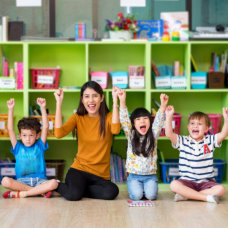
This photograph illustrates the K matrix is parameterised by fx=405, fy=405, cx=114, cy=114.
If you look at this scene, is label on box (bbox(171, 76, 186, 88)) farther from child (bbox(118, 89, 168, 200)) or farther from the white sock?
the white sock

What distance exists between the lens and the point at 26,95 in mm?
3488

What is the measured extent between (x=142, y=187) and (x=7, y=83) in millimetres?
1471

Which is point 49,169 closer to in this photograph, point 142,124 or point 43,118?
point 43,118

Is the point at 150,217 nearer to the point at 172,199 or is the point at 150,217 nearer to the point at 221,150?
the point at 172,199

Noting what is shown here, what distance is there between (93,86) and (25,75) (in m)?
0.70

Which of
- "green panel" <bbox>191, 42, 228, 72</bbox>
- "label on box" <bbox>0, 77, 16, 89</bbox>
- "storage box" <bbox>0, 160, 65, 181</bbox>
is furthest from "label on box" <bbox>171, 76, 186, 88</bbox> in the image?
"label on box" <bbox>0, 77, 16, 89</bbox>

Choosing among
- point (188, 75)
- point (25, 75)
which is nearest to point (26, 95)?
point (25, 75)

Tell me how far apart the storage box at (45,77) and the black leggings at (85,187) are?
32.6 inches

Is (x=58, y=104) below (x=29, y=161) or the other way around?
the other way around

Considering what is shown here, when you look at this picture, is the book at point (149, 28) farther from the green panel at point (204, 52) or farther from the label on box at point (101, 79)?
the label on box at point (101, 79)

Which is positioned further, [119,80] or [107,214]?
[119,80]

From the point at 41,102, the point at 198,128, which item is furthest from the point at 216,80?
the point at 41,102

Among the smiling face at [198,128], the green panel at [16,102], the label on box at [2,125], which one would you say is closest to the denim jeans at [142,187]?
the smiling face at [198,128]

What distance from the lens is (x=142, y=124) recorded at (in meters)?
3.11
